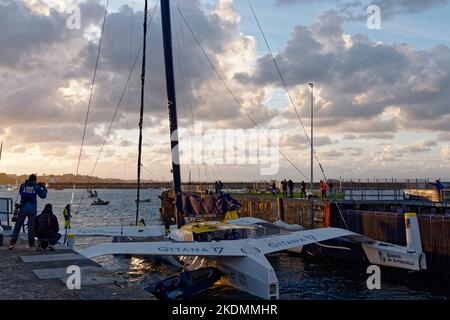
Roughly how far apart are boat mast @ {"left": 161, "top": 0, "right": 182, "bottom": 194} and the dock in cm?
913

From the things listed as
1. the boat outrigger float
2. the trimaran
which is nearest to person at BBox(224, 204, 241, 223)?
the trimaran

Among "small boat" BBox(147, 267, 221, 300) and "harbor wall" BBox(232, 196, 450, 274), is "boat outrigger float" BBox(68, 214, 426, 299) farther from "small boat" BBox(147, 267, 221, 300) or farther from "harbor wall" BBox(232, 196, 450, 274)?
"harbor wall" BBox(232, 196, 450, 274)

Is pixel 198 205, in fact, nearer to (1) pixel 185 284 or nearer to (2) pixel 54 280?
(1) pixel 185 284

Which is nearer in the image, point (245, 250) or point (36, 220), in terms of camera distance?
point (36, 220)

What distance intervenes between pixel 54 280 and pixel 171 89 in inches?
519

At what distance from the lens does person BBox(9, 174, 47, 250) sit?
10.9 metres

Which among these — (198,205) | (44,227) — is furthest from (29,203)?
(198,205)

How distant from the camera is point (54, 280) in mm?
7453
